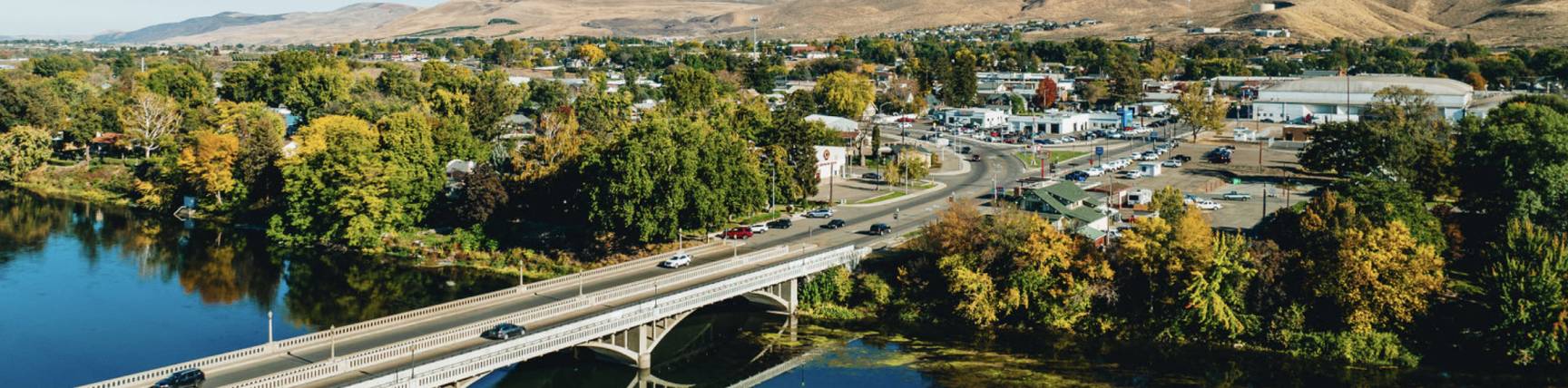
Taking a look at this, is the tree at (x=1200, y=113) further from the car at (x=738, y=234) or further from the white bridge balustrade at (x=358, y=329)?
the white bridge balustrade at (x=358, y=329)

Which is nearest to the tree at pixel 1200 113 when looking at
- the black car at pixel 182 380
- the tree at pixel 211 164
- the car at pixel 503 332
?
the tree at pixel 211 164

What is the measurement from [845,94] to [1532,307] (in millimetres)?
87666

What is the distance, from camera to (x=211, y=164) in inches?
3263

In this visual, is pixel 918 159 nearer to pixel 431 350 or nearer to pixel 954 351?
pixel 954 351

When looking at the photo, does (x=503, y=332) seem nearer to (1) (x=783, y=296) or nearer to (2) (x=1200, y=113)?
(1) (x=783, y=296)

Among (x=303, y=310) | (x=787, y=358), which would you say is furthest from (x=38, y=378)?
(x=787, y=358)

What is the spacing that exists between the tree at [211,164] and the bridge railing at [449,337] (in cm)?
4304

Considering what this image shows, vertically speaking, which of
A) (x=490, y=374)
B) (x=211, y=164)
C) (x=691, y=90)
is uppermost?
(x=691, y=90)

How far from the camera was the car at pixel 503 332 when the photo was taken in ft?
136

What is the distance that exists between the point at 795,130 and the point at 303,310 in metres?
33.9

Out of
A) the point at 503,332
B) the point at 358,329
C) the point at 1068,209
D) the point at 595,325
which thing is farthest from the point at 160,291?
the point at 1068,209

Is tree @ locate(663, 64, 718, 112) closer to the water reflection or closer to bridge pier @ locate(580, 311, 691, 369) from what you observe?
the water reflection

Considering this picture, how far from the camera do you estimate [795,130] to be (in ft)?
266

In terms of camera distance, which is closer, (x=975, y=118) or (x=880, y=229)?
(x=880, y=229)
